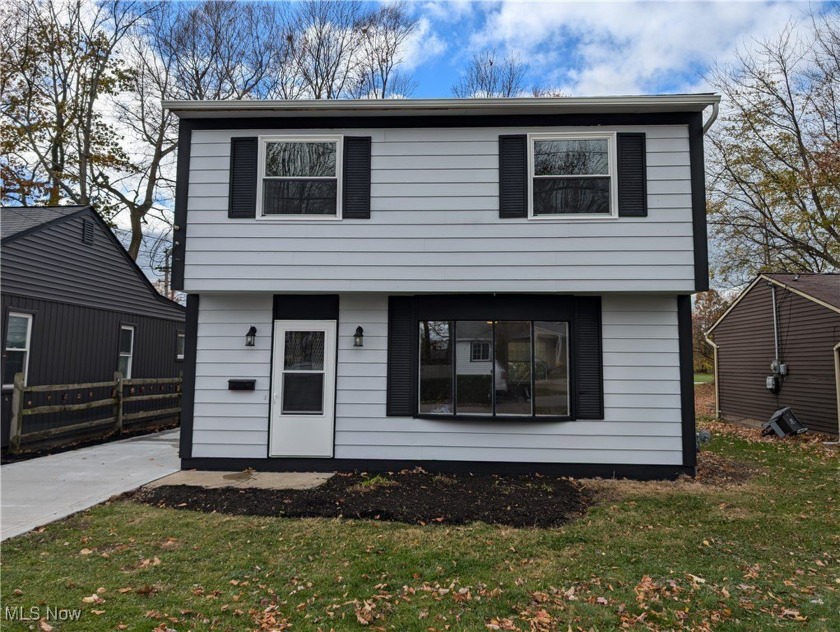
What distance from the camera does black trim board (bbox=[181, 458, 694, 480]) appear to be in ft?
21.6

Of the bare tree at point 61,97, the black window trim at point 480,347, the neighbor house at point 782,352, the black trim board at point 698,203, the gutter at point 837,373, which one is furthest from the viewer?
the bare tree at point 61,97

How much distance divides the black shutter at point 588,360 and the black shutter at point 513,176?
1.51m

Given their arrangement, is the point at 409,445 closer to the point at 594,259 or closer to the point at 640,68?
the point at 594,259

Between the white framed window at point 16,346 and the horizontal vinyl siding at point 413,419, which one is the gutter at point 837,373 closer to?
the horizontal vinyl siding at point 413,419

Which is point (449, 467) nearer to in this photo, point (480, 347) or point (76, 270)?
point (480, 347)

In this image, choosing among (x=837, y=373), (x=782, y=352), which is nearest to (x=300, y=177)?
(x=837, y=373)

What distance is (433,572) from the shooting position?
3682 mm

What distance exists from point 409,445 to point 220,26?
17999 mm

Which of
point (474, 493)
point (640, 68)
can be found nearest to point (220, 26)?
point (640, 68)

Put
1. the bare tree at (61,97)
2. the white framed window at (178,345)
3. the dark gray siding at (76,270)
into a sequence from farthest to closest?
the bare tree at (61,97) → the white framed window at (178,345) → the dark gray siding at (76,270)

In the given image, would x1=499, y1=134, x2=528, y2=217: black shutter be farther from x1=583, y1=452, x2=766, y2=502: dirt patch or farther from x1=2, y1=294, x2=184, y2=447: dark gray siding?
x1=2, y1=294, x2=184, y2=447: dark gray siding

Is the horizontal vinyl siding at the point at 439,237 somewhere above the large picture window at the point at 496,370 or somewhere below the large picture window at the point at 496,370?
above

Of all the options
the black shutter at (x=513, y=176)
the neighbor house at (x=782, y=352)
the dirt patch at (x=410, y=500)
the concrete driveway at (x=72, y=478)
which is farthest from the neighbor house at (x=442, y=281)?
the neighbor house at (x=782, y=352)

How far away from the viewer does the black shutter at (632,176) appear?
6.61 meters
